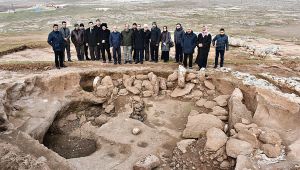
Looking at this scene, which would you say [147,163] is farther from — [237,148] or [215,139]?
[237,148]

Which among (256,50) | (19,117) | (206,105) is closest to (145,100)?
(206,105)

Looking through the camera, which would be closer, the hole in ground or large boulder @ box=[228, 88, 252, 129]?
large boulder @ box=[228, 88, 252, 129]

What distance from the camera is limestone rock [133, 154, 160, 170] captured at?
1030cm

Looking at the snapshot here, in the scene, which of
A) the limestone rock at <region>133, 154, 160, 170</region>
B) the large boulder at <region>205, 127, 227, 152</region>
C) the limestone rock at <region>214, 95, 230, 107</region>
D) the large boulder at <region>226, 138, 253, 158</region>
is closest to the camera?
the limestone rock at <region>133, 154, 160, 170</region>

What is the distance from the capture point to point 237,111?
12445mm

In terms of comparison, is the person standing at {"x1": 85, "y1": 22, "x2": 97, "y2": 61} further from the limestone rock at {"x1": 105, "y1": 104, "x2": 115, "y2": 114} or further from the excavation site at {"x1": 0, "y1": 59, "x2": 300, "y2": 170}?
the limestone rock at {"x1": 105, "y1": 104, "x2": 115, "y2": 114}

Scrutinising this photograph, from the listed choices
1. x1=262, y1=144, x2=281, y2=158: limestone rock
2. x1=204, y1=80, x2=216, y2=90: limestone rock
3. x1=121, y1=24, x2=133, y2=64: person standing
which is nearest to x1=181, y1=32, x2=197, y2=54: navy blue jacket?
x1=204, y1=80, x2=216, y2=90: limestone rock

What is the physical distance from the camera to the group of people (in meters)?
15.1

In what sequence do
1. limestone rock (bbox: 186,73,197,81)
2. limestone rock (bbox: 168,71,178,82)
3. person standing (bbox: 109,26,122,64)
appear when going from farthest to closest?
person standing (bbox: 109,26,122,64) → limestone rock (bbox: 168,71,178,82) → limestone rock (bbox: 186,73,197,81)

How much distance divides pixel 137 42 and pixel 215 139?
6.60 metres

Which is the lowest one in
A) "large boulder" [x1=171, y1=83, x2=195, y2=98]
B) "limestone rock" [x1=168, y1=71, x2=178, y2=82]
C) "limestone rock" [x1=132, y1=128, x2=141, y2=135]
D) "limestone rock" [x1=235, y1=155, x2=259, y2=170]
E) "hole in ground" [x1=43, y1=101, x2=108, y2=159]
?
"hole in ground" [x1=43, y1=101, x2=108, y2=159]

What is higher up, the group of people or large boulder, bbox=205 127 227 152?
the group of people

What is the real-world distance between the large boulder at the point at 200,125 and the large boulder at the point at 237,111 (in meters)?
0.44

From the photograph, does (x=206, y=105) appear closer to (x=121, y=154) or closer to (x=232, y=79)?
(x=232, y=79)
